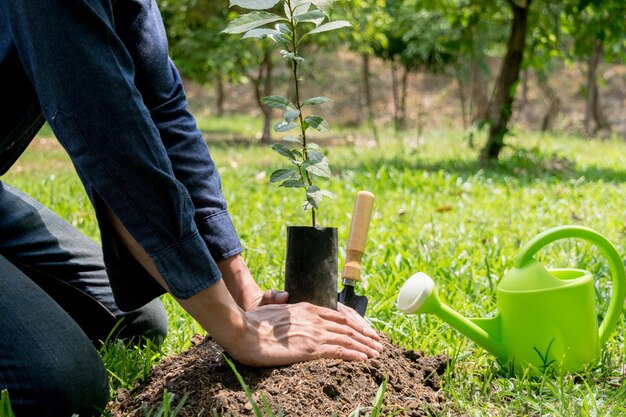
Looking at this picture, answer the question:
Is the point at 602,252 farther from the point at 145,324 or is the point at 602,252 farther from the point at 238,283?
the point at 145,324

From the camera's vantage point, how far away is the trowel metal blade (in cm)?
200

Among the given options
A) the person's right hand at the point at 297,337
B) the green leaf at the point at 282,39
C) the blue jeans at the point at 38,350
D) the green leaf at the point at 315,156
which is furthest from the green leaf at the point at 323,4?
the blue jeans at the point at 38,350

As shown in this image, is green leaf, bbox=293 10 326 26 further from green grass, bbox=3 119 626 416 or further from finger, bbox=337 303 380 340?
green grass, bbox=3 119 626 416

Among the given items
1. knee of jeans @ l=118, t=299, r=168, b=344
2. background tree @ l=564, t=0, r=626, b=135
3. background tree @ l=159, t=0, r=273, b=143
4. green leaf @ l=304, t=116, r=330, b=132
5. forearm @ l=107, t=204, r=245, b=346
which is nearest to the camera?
forearm @ l=107, t=204, r=245, b=346

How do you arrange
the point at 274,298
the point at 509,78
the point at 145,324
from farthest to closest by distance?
1. the point at 509,78
2. the point at 145,324
3. the point at 274,298

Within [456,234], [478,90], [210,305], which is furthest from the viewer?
[478,90]

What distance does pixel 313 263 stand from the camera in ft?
5.79

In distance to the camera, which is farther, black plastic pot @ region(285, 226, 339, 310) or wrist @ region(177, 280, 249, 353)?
black plastic pot @ region(285, 226, 339, 310)

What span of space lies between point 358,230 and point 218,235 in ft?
1.15

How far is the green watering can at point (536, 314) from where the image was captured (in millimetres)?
1790

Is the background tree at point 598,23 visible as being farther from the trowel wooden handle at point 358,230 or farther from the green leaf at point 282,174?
the green leaf at point 282,174

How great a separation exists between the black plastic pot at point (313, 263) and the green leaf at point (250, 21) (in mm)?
469

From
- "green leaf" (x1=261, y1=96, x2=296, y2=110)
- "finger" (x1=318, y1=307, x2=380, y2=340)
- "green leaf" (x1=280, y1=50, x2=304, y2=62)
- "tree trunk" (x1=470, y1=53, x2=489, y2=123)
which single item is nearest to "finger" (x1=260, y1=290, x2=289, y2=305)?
"finger" (x1=318, y1=307, x2=380, y2=340)

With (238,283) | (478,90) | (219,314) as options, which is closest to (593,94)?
(478,90)
